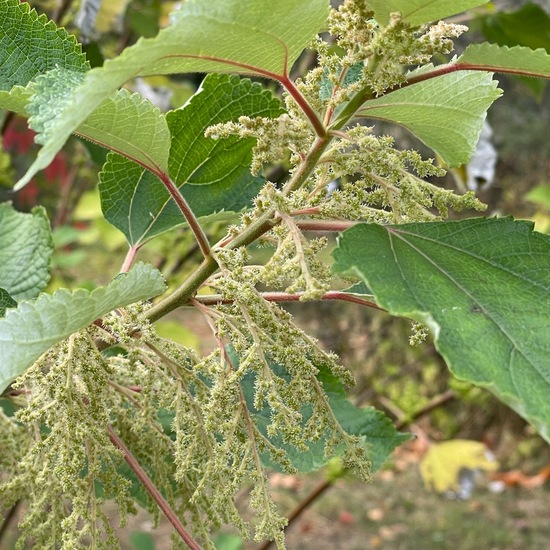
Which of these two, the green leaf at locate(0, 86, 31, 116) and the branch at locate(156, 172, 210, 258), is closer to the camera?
the green leaf at locate(0, 86, 31, 116)

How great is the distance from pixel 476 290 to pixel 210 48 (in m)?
0.36

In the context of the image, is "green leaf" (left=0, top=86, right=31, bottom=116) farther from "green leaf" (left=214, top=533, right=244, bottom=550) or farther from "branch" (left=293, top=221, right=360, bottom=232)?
"green leaf" (left=214, top=533, right=244, bottom=550)

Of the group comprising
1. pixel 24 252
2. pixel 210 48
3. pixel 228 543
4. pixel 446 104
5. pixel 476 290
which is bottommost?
pixel 228 543

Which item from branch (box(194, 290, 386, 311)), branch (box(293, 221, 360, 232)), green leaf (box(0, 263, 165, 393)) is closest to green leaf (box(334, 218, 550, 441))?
branch (box(293, 221, 360, 232))

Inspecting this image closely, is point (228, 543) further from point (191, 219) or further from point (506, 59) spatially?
point (506, 59)

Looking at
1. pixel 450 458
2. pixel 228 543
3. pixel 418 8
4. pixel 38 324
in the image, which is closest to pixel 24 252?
pixel 38 324

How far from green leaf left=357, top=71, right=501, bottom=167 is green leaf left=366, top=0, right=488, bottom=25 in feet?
0.29

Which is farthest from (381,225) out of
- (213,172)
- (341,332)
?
(341,332)

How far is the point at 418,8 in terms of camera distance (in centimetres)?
76

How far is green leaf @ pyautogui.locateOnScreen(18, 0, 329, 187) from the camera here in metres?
0.62

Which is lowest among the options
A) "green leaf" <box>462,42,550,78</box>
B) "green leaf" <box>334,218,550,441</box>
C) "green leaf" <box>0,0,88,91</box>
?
"green leaf" <box>334,218,550,441</box>

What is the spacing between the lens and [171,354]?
0.92m

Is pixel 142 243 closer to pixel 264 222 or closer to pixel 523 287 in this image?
pixel 264 222

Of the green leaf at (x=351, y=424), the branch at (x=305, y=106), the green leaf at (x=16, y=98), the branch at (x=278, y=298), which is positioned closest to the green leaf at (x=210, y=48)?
the branch at (x=305, y=106)
